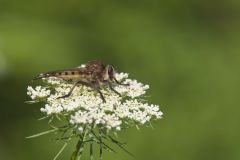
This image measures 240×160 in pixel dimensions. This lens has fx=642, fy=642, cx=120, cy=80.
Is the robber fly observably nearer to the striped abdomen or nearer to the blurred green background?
the striped abdomen

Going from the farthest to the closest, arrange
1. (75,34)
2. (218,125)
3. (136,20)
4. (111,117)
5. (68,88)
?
(136,20) < (75,34) < (218,125) < (68,88) < (111,117)

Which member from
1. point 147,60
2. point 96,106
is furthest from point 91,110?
point 147,60

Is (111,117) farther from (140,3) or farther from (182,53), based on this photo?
(140,3)

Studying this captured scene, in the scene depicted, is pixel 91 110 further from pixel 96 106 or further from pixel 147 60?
pixel 147 60

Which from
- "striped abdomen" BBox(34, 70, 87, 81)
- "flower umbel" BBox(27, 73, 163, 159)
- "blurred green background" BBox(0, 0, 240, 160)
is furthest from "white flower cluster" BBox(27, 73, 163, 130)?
"blurred green background" BBox(0, 0, 240, 160)

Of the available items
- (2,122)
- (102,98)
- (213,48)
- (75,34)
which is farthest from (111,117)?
(213,48)

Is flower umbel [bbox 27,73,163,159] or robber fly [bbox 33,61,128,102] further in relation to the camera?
robber fly [bbox 33,61,128,102]

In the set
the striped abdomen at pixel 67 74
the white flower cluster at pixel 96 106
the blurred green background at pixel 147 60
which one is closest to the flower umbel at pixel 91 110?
the white flower cluster at pixel 96 106

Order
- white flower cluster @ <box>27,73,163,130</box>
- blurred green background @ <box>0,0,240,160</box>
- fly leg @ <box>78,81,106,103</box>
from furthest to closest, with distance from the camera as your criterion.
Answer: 1. blurred green background @ <box>0,0,240,160</box>
2. fly leg @ <box>78,81,106,103</box>
3. white flower cluster @ <box>27,73,163,130</box>
